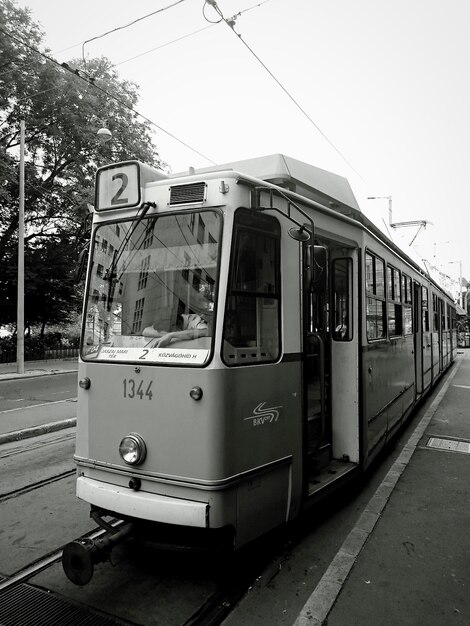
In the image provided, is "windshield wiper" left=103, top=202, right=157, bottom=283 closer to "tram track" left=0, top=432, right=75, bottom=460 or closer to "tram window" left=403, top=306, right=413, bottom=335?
"tram track" left=0, top=432, right=75, bottom=460

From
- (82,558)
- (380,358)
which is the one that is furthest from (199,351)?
(380,358)

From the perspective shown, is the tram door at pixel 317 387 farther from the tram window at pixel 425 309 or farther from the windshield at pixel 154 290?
the tram window at pixel 425 309

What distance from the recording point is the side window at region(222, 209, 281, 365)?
332 cm

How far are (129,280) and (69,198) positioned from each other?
17.6m

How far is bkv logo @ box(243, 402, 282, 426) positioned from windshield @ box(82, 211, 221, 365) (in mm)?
551

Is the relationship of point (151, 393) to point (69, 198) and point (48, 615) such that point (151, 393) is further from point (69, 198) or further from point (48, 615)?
point (69, 198)

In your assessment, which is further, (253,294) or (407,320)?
(407,320)

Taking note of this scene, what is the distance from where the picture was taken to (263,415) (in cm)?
347

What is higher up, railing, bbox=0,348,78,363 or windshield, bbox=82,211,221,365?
windshield, bbox=82,211,221,365

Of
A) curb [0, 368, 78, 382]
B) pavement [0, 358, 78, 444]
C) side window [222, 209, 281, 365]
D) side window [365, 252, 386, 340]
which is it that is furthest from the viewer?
curb [0, 368, 78, 382]

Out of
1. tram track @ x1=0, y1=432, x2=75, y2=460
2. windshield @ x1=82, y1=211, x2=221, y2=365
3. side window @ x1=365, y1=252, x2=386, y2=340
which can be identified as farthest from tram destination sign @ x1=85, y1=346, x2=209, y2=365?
tram track @ x1=0, y1=432, x2=75, y2=460

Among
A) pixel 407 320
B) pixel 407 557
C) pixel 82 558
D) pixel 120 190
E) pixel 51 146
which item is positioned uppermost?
pixel 51 146

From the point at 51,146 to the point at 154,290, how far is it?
1937 centimetres

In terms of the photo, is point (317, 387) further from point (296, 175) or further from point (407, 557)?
point (296, 175)
